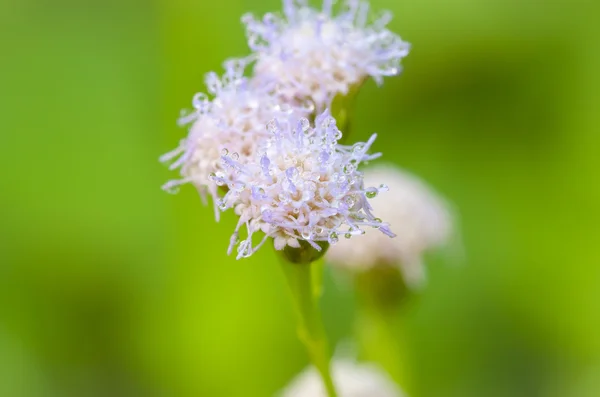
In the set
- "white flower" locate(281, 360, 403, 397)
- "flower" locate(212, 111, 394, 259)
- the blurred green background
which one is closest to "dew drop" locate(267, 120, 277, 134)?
"flower" locate(212, 111, 394, 259)

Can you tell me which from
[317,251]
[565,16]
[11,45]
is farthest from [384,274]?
[11,45]

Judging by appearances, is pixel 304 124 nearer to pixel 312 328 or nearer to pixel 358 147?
pixel 358 147

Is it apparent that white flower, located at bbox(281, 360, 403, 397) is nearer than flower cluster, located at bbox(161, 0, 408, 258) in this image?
No

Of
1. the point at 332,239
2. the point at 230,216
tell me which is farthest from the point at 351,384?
the point at 230,216

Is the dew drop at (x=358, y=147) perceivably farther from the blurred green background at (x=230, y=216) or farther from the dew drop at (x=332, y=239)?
the blurred green background at (x=230, y=216)

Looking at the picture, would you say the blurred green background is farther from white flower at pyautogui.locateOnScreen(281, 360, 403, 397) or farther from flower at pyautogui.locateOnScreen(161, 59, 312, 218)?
flower at pyautogui.locateOnScreen(161, 59, 312, 218)

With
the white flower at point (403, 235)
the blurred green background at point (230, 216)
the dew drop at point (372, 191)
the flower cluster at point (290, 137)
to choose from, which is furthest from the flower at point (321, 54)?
the blurred green background at point (230, 216)
